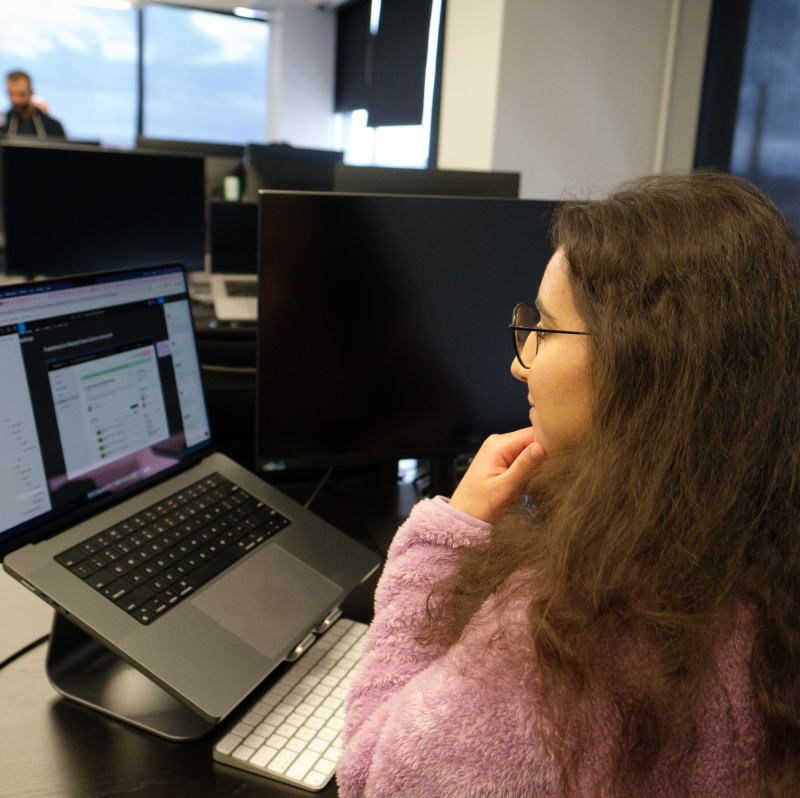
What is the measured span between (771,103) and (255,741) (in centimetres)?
309

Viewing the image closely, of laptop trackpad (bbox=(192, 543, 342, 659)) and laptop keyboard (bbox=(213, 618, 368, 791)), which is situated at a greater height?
laptop trackpad (bbox=(192, 543, 342, 659))

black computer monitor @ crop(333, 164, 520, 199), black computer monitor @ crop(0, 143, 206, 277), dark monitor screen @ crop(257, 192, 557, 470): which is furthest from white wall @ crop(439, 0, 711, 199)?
dark monitor screen @ crop(257, 192, 557, 470)

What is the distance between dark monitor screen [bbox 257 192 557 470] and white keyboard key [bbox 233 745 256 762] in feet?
1.32

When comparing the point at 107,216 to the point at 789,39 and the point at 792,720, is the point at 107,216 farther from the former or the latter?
the point at 789,39

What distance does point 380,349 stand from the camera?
1.03m

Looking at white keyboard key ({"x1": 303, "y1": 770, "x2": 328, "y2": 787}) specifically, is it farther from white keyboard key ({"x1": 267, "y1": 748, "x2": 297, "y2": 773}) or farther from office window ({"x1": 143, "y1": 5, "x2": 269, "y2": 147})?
office window ({"x1": 143, "y1": 5, "x2": 269, "y2": 147})

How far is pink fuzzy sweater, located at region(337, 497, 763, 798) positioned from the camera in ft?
1.66

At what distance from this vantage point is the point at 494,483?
2.25ft

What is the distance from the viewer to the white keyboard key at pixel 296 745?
2.23ft

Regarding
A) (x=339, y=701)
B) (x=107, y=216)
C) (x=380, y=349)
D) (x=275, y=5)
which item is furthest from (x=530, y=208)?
(x=275, y=5)

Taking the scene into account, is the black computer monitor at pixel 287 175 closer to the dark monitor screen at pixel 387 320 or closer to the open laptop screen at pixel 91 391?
the dark monitor screen at pixel 387 320

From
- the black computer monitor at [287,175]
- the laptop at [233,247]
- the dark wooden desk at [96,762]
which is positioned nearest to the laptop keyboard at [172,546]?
the dark wooden desk at [96,762]

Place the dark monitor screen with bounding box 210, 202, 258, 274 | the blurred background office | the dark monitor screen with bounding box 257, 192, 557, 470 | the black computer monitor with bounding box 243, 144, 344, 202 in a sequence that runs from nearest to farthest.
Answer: the dark monitor screen with bounding box 257, 192, 557, 470 → the dark monitor screen with bounding box 210, 202, 258, 274 → the black computer monitor with bounding box 243, 144, 344, 202 → the blurred background office

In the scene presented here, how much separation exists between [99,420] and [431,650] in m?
0.45
